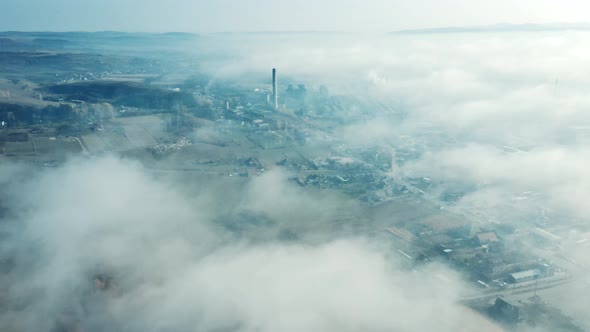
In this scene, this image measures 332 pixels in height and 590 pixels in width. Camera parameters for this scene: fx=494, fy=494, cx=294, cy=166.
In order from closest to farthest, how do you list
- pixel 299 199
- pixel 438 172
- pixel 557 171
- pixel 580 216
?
1. pixel 580 216
2. pixel 299 199
3. pixel 557 171
4. pixel 438 172

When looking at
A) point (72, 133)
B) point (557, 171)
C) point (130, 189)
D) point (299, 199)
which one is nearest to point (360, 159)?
point (299, 199)

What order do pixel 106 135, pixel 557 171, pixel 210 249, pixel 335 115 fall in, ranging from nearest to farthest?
1. pixel 210 249
2. pixel 557 171
3. pixel 106 135
4. pixel 335 115

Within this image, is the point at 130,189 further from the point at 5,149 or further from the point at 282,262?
the point at 5,149

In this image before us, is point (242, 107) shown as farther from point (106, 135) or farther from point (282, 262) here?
point (282, 262)

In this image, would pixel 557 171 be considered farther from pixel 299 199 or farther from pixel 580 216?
pixel 299 199

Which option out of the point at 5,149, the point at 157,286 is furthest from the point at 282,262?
the point at 5,149

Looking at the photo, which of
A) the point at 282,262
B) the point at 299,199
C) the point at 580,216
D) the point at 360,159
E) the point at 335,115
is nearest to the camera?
the point at 282,262

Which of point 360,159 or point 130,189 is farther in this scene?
point 360,159

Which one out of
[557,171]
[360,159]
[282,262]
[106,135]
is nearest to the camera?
[282,262]

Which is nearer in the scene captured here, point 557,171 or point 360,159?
point 557,171
